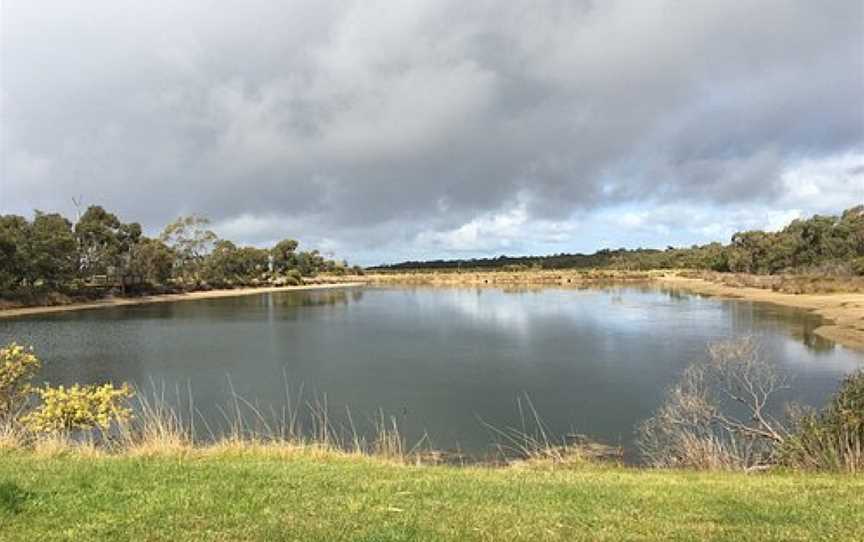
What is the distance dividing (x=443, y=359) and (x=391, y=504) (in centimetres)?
2352

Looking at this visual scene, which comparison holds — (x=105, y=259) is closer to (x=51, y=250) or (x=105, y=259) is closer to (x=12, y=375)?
(x=51, y=250)

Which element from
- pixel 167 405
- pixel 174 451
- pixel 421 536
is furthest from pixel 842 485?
pixel 167 405

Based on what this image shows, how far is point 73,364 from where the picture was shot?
94.1 feet

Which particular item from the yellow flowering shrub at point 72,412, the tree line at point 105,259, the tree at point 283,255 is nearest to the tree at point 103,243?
the tree line at point 105,259

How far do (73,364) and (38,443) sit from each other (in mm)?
20747

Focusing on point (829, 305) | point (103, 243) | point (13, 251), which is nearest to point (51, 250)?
point (13, 251)

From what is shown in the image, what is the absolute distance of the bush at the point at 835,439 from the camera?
9.93 meters

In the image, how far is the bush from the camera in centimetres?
993

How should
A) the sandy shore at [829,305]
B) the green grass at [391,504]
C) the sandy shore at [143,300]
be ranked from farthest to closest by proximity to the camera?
the sandy shore at [143,300], the sandy shore at [829,305], the green grass at [391,504]

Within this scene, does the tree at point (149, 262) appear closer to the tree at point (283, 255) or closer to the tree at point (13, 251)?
the tree at point (13, 251)

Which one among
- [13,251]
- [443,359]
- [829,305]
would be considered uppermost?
[13,251]

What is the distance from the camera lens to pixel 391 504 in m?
6.50

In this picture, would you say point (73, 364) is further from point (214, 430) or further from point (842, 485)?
point (842, 485)

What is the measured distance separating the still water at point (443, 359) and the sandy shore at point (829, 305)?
4.10ft
